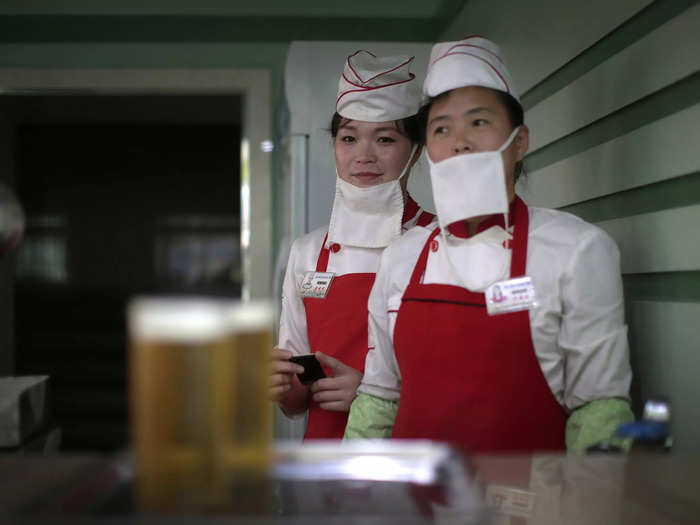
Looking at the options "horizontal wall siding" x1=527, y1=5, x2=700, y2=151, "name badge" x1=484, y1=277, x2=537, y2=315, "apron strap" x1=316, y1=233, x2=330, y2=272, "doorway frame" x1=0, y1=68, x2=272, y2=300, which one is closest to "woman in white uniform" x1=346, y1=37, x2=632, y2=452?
"name badge" x1=484, y1=277, x2=537, y2=315

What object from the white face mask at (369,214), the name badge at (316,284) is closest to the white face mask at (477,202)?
the white face mask at (369,214)

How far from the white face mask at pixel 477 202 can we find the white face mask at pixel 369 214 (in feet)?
1.37

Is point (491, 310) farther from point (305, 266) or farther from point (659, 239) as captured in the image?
point (305, 266)

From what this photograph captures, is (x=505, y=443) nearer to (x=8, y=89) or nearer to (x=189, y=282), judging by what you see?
(x=8, y=89)

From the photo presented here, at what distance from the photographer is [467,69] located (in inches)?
54.7

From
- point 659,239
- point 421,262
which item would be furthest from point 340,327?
point 659,239

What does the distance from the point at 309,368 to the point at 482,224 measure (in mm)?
572

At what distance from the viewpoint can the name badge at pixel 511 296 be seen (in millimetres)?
1289

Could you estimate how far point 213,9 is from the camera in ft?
12.4

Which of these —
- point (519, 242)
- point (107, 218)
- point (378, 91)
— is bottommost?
point (519, 242)

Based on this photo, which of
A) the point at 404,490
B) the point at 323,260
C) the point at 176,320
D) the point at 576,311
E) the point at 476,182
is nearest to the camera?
the point at 176,320

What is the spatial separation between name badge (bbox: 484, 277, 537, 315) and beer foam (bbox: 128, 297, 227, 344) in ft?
2.83

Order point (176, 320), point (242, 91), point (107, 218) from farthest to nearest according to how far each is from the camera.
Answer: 1. point (107, 218)
2. point (242, 91)
3. point (176, 320)

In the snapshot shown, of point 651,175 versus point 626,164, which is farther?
point 626,164
